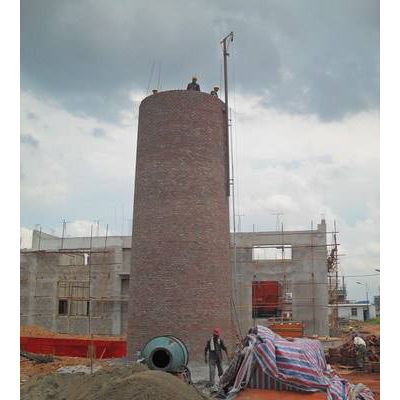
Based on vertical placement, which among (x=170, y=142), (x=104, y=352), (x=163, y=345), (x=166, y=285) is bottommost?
(x=104, y=352)

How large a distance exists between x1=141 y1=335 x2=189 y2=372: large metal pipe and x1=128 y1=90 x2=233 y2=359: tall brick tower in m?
2.61

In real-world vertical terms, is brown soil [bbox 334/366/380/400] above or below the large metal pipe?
below

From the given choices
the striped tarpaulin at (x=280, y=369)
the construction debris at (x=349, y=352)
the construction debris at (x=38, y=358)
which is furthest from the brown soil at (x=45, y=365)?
the construction debris at (x=349, y=352)

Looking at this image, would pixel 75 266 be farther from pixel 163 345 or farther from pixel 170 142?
pixel 163 345

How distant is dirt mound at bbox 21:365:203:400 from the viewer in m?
7.12

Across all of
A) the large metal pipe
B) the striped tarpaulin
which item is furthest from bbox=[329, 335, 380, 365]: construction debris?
the striped tarpaulin

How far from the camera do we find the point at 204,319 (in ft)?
44.3

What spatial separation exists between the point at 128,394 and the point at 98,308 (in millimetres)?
18638

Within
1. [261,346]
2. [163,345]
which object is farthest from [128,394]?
[163,345]

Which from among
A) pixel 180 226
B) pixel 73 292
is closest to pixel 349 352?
pixel 180 226

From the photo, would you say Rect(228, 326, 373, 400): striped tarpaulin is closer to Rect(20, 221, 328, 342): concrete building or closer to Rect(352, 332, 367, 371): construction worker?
Rect(352, 332, 367, 371): construction worker

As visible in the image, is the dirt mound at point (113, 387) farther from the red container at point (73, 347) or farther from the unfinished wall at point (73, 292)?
the unfinished wall at point (73, 292)

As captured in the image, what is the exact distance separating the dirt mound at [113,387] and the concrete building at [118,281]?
11238 millimetres

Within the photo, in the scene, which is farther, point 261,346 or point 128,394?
point 261,346
